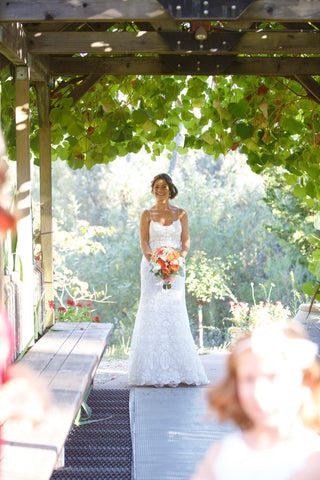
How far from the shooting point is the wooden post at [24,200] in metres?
3.70

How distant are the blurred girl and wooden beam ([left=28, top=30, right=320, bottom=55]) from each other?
2554mm

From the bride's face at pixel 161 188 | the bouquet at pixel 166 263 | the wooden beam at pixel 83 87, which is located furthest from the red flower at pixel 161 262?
the wooden beam at pixel 83 87

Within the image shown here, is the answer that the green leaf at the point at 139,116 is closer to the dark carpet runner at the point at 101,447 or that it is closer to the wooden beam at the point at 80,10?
the wooden beam at the point at 80,10

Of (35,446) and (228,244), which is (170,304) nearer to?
(35,446)

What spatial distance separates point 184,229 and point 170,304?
0.68 metres

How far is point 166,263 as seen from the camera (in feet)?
17.0

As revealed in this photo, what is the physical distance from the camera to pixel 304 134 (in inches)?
216

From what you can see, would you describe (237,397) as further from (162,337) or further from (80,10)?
(162,337)

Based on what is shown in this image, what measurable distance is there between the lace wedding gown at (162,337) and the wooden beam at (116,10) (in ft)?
8.80

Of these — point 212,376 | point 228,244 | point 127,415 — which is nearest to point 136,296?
point 228,244

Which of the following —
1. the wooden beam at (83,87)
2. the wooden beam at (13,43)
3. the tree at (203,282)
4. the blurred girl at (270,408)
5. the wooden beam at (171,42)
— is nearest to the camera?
the blurred girl at (270,408)

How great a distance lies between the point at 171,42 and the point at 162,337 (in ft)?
8.65

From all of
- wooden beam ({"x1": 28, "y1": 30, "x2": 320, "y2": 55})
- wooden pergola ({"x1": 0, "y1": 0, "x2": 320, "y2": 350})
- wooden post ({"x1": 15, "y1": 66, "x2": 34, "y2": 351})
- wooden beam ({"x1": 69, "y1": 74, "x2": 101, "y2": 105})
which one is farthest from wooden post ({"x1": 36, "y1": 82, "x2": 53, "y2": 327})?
wooden beam ({"x1": 28, "y1": 30, "x2": 320, "y2": 55})

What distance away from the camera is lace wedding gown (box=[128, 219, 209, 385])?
5.26 m
